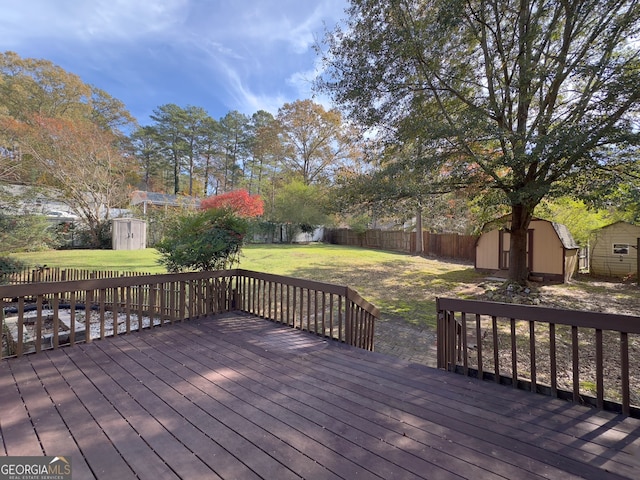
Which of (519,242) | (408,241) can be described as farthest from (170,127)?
(519,242)

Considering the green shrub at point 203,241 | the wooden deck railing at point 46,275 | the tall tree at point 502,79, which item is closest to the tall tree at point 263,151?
the tall tree at point 502,79

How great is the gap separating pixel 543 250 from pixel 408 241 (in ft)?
32.4

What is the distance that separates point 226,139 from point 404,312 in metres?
30.3

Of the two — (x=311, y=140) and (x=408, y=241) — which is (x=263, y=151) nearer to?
(x=311, y=140)

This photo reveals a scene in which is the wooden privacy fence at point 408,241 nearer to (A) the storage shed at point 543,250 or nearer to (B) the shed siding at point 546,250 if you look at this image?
(A) the storage shed at point 543,250

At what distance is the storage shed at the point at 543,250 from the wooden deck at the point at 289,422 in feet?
29.2

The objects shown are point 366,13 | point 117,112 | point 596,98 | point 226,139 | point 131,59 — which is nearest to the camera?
point 596,98

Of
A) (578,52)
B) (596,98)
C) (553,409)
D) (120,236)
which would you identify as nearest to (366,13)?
(578,52)

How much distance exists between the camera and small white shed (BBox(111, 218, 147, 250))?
1594cm

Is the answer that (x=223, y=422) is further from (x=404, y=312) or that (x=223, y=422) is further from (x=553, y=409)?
(x=404, y=312)

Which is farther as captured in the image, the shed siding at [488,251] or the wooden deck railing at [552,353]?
the shed siding at [488,251]

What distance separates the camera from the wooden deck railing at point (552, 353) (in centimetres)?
211

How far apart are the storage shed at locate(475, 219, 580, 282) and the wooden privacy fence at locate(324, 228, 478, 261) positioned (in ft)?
3.34

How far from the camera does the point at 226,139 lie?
31.7 meters
